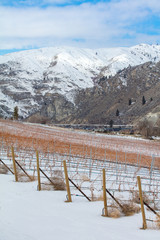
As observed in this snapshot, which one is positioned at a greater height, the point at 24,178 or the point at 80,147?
the point at 24,178

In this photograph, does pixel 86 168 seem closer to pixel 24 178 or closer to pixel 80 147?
pixel 24 178

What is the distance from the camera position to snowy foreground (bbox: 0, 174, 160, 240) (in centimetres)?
830

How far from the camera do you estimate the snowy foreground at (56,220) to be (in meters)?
8.30

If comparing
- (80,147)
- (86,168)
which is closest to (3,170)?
(86,168)

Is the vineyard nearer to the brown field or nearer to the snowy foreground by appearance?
the brown field

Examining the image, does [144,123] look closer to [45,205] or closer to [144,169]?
[144,169]

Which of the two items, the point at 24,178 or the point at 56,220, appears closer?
the point at 56,220

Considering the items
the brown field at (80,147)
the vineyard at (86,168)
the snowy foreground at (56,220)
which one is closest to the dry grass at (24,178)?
the vineyard at (86,168)

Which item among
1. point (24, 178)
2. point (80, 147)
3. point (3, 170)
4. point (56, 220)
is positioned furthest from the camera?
point (80, 147)

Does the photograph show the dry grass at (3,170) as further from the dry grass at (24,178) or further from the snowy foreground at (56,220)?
the snowy foreground at (56,220)

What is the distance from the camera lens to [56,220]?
9633 millimetres

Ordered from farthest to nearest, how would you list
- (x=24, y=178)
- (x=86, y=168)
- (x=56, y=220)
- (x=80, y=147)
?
(x=80, y=147) < (x=86, y=168) < (x=24, y=178) < (x=56, y=220)

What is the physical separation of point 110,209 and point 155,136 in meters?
77.3

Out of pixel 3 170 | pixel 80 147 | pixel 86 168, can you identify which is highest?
pixel 3 170
